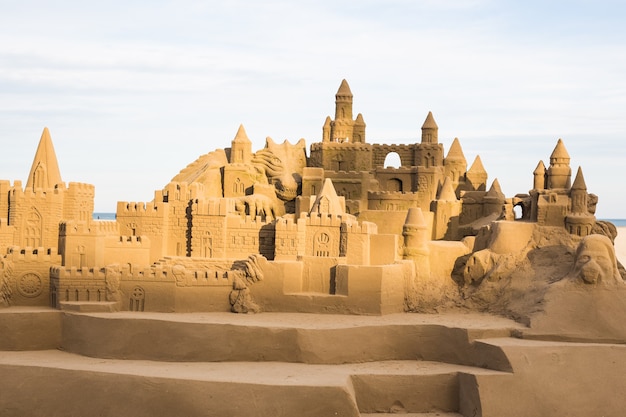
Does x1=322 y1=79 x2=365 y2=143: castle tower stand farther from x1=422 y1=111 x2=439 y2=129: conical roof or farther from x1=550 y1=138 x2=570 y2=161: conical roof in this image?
x1=550 y1=138 x2=570 y2=161: conical roof

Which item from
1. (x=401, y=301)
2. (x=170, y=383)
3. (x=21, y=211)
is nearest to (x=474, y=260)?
(x=401, y=301)

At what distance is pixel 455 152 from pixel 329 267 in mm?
16954

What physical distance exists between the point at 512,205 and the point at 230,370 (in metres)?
14.2

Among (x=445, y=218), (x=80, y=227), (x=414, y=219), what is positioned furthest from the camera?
(x=445, y=218)

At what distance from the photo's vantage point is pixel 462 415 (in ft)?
84.3

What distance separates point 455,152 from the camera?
4481cm

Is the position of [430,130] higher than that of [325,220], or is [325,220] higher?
[430,130]

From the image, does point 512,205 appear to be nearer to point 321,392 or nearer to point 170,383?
point 321,392

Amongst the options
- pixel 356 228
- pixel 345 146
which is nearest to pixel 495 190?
pixel 345 146

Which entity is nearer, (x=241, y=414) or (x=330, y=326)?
(x=241, y=414)

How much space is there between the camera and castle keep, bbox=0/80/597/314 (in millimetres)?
29266

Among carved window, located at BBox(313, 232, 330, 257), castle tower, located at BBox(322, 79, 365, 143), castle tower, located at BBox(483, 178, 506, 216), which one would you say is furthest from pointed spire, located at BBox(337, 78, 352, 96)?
carved window, located at BBox(313, 232, 330, 257)

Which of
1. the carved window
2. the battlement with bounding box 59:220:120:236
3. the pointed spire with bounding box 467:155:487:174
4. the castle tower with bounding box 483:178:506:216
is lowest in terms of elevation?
the carved window

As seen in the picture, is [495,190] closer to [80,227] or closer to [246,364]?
[246,364]
